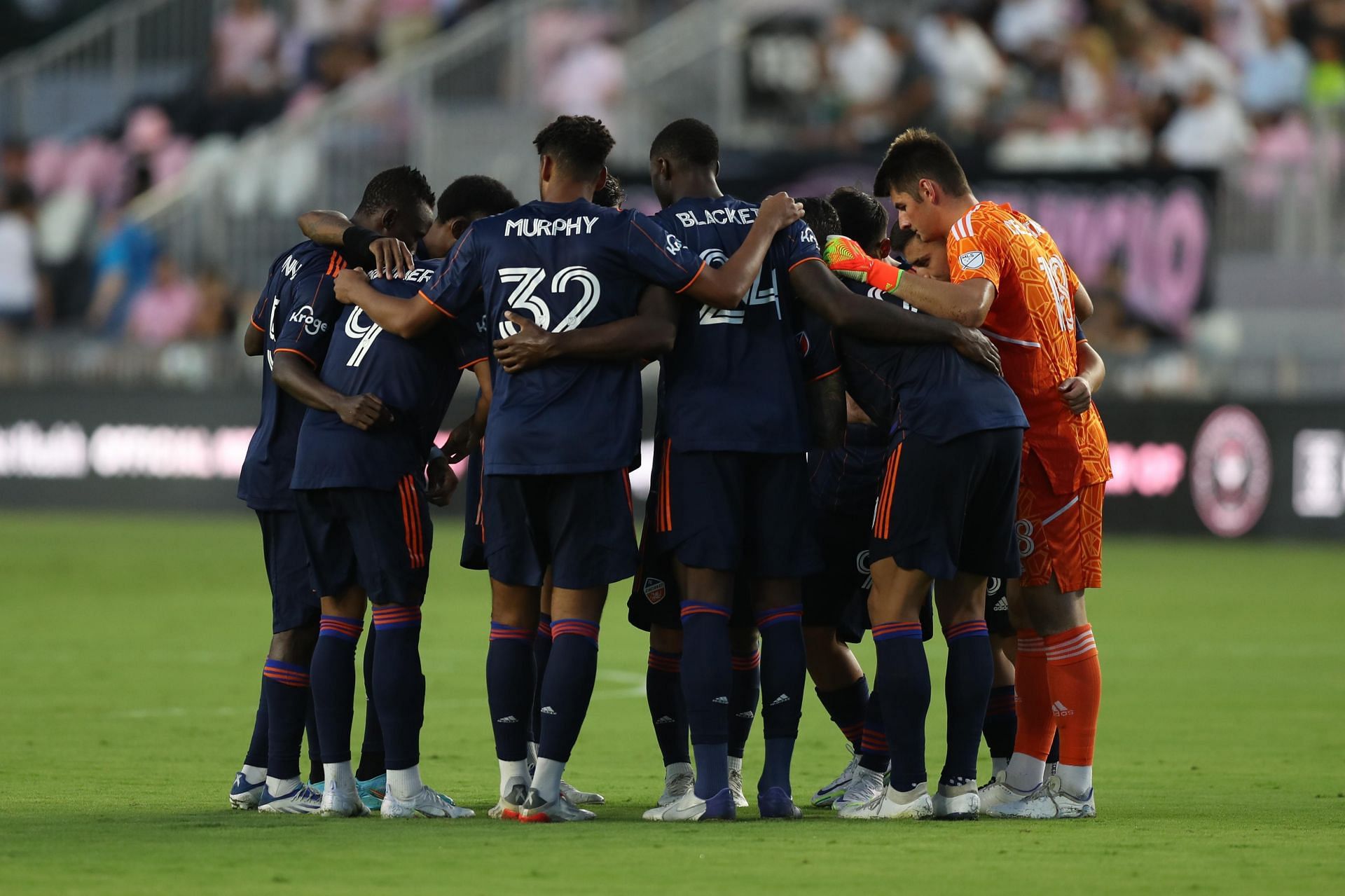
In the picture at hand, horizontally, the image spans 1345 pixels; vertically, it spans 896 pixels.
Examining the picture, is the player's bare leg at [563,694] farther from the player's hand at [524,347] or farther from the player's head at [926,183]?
the player's head at [926,183]

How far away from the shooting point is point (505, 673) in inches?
272

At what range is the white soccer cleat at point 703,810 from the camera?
22.3 feet

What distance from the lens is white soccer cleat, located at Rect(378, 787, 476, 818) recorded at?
22.6 feet

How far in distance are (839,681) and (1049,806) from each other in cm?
95

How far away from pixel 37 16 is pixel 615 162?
13.0 meters

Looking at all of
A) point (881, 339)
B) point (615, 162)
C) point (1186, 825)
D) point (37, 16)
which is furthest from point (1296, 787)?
point (37, 16)

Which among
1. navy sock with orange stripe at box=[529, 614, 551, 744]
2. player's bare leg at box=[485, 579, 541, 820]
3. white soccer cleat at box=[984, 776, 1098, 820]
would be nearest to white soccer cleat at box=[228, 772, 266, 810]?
player's bare leg at box=[485, 579, 541, 820]

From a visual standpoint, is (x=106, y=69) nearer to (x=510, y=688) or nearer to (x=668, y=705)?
(x=668, y=705)

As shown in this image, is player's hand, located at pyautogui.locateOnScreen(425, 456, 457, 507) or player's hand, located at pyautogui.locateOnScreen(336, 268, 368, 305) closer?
player's hand, located at pyautogui.locateOnScreen(336, 268, 368, 305)

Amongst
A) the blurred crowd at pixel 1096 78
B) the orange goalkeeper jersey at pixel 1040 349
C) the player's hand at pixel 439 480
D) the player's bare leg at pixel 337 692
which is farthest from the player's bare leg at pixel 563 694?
the blurred crowd at pixel 1096 78

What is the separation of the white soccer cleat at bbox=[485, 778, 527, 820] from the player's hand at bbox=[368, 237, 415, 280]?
174 cm

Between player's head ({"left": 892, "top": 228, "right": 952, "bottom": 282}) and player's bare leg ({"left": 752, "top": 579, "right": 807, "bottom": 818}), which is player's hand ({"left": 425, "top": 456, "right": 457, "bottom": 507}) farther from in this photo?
player's head ({"left": 892, "top": 228, "right": 952, "bottom": 282})

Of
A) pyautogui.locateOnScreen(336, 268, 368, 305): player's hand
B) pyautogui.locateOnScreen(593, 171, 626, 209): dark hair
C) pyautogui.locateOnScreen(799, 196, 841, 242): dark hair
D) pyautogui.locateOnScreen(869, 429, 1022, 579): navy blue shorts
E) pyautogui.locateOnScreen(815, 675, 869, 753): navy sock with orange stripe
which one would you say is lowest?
pyautogui.locateOnScreen(815, 675, 869, 753): navy sock with orange stripe

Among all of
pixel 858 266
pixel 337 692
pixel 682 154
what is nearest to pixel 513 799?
pixel 337 692
